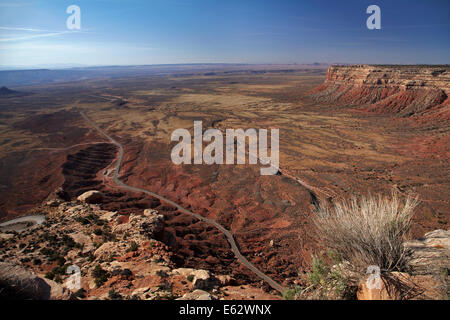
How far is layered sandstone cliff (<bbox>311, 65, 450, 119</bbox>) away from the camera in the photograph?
54.8 metres

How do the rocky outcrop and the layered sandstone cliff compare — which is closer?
the rocky outcrop

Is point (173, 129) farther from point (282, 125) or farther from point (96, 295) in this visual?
point (96, 295)

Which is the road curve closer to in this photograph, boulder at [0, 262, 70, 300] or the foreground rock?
the foreground rock

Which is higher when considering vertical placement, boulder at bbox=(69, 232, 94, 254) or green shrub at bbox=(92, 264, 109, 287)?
green shrub at bbox=(92, 264, 109, 287)

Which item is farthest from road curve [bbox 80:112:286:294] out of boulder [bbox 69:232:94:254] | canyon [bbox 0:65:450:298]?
boulder [bbox 69:232:94:254]

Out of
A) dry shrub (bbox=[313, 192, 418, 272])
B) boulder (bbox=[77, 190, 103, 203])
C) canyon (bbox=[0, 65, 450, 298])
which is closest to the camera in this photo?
dry shrub (bbox=[313, 192, 418, 272])

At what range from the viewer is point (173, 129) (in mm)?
57219

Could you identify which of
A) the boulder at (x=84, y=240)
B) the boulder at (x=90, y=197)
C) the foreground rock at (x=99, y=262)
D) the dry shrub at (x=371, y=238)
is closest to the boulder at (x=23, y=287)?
the foreground rock at (x=99, y=262)

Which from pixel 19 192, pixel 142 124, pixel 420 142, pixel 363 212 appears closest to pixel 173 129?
pixel 142 124

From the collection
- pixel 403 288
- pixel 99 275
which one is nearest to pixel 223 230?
pixel 99 275

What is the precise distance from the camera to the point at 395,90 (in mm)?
64562

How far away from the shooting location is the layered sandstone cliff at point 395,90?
180 ft

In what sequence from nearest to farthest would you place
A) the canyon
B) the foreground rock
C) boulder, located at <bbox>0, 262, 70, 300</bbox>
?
boulder, located at <bbox>0, 262, 70, 300</bbox> → the foreground rock → the canyon
